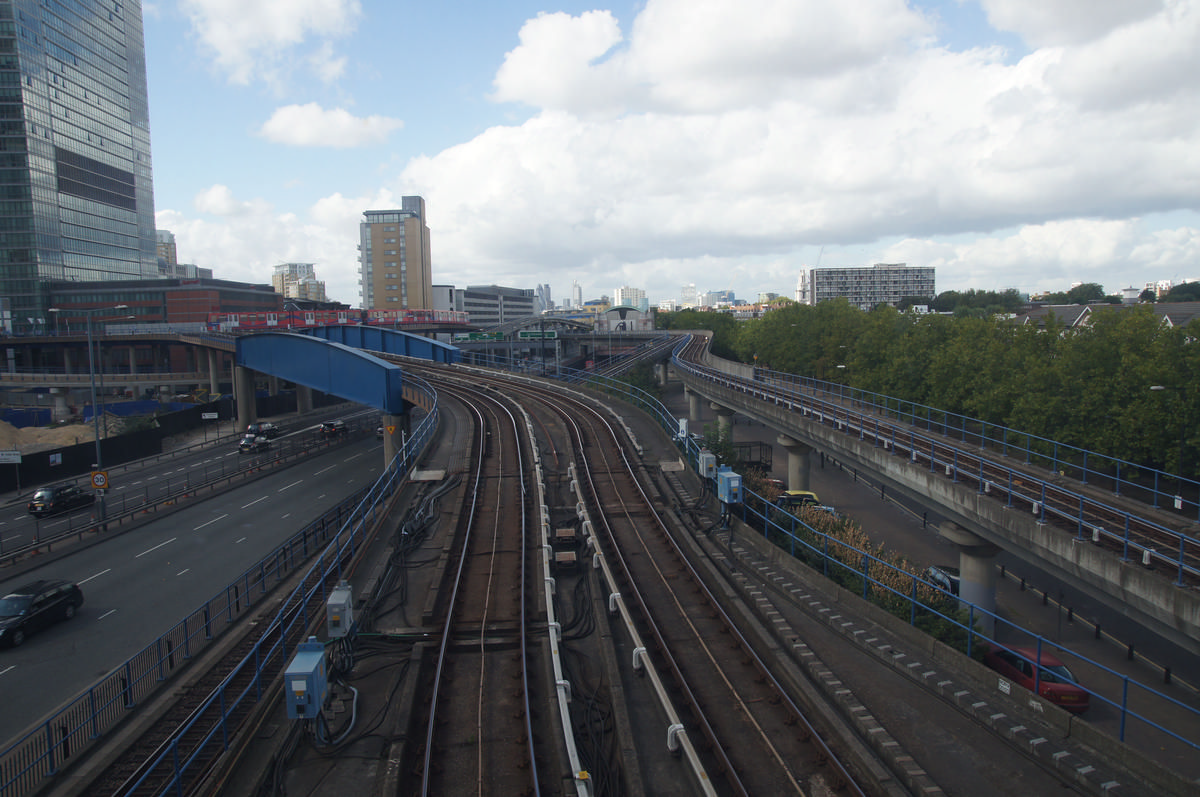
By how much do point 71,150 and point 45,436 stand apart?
71.1 meters

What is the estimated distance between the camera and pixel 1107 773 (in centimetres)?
823

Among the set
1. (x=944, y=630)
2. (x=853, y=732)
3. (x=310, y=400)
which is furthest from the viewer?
(x=310, y=400)

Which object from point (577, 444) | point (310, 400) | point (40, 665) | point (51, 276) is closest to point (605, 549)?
point (577, 444)

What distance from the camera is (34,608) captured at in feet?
55.7

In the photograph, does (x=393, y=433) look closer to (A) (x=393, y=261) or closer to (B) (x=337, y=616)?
(B) (x=337, y=616)

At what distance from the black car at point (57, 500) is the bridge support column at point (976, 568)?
3407 cm

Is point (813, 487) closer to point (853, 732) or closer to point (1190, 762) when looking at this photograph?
point (1190, 762)

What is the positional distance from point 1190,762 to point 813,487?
27.5 m

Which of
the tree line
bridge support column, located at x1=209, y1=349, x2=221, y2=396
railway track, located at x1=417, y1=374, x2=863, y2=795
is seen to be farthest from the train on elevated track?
railway track, located at x1=417, y1=374, x2=863, y2=795

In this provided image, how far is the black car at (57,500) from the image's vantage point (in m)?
27.6

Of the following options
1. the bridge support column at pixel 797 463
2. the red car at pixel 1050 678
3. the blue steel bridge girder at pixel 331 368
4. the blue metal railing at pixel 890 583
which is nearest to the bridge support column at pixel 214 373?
the blue steel bridge girder at pixel 331 368

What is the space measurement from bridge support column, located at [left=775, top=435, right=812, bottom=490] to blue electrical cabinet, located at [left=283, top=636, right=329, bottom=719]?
2813cm

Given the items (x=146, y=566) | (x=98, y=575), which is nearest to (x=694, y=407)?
(x=146, y=566)

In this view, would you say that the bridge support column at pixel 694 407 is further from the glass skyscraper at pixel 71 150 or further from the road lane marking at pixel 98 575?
the glass skyscraper at pixel 71 150
